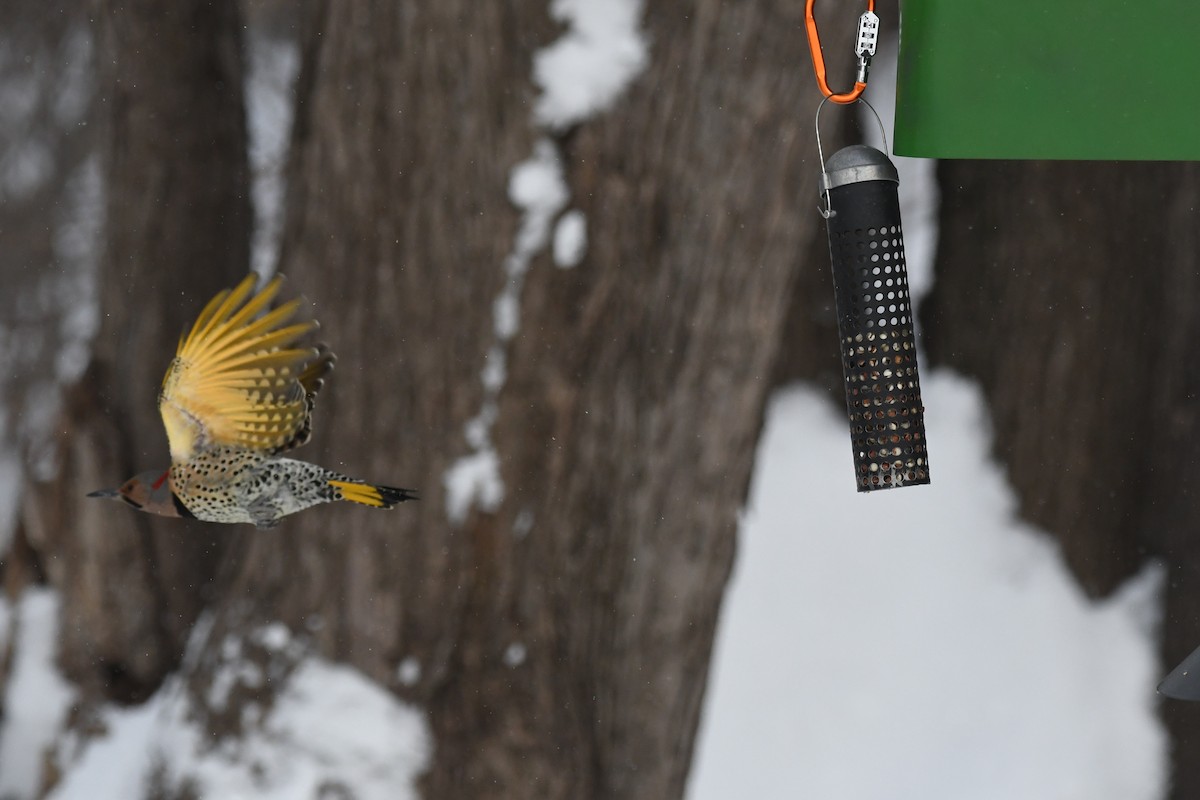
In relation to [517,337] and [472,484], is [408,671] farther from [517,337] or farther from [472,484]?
[517,337]

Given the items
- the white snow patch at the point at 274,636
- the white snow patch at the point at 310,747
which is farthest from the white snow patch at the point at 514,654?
the white snow patch at the point at 274,636

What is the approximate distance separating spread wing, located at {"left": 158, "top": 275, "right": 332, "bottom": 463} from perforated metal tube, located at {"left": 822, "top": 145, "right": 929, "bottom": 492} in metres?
0.49

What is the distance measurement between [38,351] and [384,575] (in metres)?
0.46

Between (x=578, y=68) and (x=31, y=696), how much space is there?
0.95m

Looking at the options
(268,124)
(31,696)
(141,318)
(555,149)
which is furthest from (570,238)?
(31,696)

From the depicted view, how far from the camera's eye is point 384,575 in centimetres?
127

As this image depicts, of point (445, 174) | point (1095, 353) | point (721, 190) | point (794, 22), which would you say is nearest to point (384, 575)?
point (445, 174)

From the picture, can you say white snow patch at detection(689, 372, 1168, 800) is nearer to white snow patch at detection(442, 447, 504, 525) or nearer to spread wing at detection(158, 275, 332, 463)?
white snow patch at detection(442, 447, 504, 525)

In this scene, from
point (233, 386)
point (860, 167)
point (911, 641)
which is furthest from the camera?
point (911, 641)

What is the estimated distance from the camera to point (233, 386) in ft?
3.34

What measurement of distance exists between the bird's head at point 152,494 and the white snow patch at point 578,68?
1.74 ft

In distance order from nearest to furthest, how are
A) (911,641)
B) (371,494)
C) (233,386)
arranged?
1. (233,386)
2. (371,494)
3. (911,641)

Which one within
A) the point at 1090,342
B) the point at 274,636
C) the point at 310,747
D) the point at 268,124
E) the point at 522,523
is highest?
the point at 268,124

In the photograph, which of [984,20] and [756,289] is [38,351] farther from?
[984,20]
